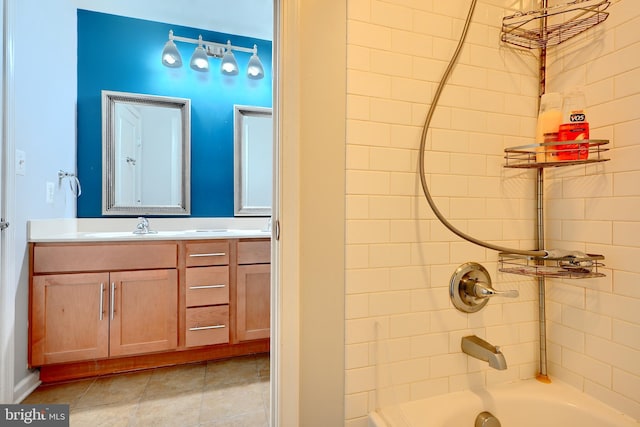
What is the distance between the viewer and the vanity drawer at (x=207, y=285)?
6.58 ft

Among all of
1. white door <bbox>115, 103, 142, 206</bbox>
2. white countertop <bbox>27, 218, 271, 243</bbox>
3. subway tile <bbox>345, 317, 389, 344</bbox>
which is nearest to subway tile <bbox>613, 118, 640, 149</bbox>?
subway tile <bbox>345, 317, 389, 344</bbox>

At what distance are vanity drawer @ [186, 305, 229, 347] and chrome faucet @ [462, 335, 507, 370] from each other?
1561 mm

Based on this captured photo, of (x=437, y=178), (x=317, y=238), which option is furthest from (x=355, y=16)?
(x=317, y=238)

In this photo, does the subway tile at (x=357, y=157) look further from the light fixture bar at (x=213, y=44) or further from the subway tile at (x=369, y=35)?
the light fixture bar at (x=213, y=44)

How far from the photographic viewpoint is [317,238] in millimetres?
923

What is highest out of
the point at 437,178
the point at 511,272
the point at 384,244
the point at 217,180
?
the point at 217,180

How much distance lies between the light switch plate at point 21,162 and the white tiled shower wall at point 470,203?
1.79 meters

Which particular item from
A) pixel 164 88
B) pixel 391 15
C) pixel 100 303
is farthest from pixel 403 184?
pixel 164 88

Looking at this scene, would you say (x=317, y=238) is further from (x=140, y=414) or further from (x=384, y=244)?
(x=140, y=414)

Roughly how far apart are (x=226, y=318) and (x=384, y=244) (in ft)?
5.00

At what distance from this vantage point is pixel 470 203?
106 cm

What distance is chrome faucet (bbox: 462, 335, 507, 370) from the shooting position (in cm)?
Result: 90

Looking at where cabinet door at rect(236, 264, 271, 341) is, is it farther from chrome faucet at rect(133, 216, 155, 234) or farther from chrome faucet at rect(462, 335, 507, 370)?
chrome faucet at rect(462, 335, 507, 370)

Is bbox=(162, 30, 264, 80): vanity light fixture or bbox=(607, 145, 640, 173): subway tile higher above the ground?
bbox=(162, 30, 264, 80): vanity light fixture
